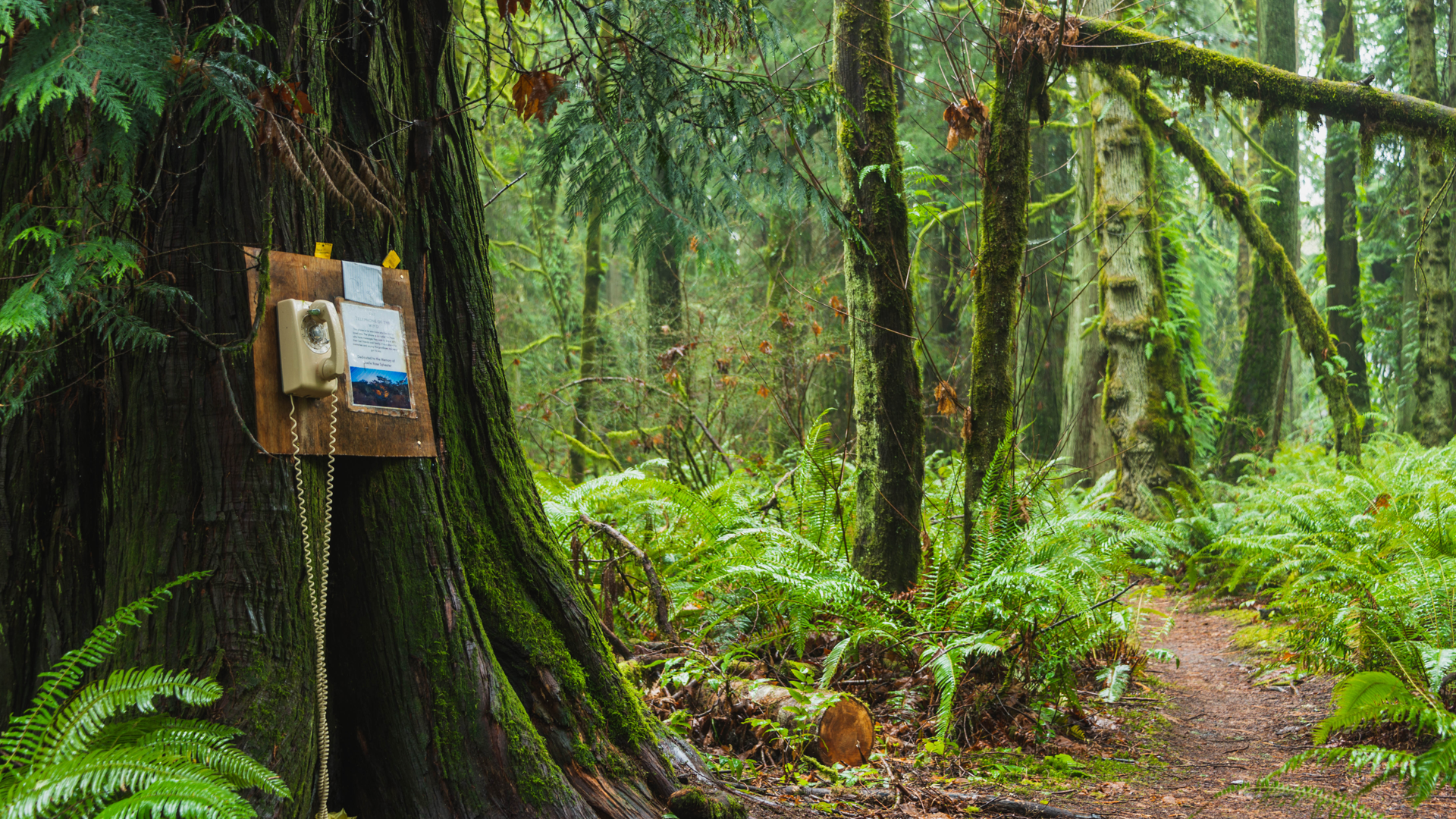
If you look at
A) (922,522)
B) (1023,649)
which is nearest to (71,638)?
(1023,649)

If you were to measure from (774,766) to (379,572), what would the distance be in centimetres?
197

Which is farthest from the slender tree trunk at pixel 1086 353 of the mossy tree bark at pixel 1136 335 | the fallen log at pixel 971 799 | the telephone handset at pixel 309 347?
the telephone handset at pixel 309 347

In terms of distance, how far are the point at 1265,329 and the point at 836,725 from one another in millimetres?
10083

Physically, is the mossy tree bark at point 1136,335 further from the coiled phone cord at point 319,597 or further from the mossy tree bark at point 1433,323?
the coiled phone cord at point 319,597

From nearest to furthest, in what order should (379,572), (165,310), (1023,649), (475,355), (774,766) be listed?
(165,310)
(379,572)
(475,355)
(774,766)
(1023,649)

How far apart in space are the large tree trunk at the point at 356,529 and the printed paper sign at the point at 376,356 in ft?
0.40

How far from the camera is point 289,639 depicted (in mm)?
2162

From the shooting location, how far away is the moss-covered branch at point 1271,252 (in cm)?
837

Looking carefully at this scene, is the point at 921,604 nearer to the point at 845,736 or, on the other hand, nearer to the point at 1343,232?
the point at 845,736

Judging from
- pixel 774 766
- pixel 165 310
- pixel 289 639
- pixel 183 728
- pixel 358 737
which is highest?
pixel 165 310

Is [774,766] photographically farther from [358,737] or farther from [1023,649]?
[358,737]

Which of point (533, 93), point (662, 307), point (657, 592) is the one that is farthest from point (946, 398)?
point (662, 307)

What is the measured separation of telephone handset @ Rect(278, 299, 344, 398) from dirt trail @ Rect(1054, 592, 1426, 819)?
9.75ft

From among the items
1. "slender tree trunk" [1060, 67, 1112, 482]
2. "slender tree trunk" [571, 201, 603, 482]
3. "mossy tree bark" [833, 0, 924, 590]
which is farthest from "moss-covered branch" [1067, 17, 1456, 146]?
"slender tree trunk" [571, 201, 603, 482]
